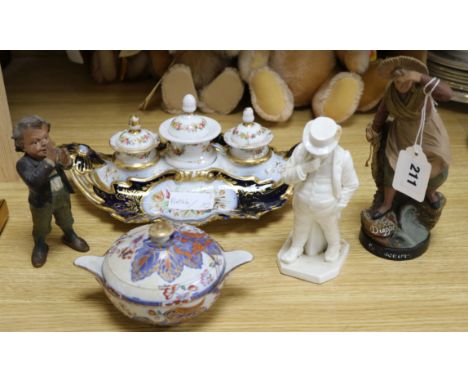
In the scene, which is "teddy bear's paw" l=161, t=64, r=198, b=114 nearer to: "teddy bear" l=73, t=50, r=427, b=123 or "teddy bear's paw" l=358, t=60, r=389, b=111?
"teddy bear" l=73, t=50, r=427, b=123

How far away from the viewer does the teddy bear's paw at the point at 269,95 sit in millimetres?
1961

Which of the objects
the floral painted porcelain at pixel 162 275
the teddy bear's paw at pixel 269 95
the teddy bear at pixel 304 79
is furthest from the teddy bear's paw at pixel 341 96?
the floral painted porcelain at pixel 162 275

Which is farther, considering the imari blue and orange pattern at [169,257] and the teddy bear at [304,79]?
the teddy bear at [304,79]

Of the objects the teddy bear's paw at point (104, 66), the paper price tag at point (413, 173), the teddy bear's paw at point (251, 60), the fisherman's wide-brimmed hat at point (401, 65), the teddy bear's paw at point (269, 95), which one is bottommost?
the teddy bear's paw at point (104, 66)

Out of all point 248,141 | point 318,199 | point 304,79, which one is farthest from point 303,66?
point 318,199

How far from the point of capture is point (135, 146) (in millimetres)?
1547

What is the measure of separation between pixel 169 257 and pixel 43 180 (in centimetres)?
34

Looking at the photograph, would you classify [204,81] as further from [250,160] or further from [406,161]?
[406,161]

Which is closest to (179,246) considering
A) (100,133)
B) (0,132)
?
(0,132)

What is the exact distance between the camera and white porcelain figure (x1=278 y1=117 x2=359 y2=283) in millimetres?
1235

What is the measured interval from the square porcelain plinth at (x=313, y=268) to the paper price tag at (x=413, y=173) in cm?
20

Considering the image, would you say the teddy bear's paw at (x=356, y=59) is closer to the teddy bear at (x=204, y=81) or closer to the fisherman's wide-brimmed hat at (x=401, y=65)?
the teddy bear at (x=204, y=81)

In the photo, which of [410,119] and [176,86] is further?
[176,86]

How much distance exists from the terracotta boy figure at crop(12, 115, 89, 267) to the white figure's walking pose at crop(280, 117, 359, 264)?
486mm
